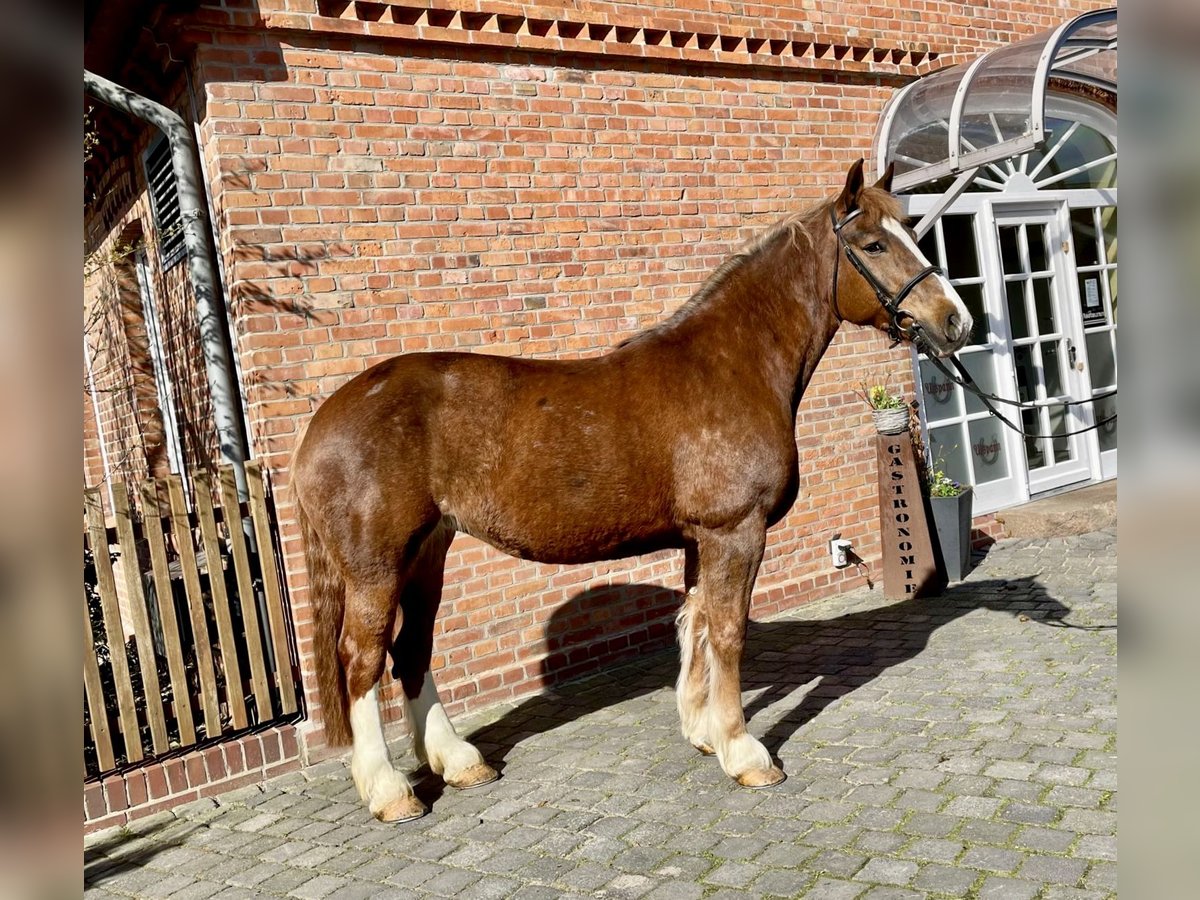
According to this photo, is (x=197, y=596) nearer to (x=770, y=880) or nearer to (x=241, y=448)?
(x=241, y=448)

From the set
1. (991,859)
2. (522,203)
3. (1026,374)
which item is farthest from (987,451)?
(991,859)

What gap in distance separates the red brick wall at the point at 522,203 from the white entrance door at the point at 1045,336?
172 cm

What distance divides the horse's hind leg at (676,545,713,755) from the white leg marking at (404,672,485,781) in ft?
3.07

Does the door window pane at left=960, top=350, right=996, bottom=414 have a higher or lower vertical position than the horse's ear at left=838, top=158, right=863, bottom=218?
lower

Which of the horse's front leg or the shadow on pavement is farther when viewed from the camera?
the shadow on pavement

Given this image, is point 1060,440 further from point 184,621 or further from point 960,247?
point 184,621

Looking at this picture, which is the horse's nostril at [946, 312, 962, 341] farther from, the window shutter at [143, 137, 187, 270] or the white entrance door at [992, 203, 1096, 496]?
the white entrance door at [992, 203, 1096, 496]

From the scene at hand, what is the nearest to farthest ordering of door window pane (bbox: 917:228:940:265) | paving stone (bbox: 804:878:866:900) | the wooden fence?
paving stone (bbox: 804:878:866:900), the wooden fence, door window pane (bbox: 917:228:940:265)

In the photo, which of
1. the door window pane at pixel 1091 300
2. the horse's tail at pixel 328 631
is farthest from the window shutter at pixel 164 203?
the door window pane at pixel 1091 300

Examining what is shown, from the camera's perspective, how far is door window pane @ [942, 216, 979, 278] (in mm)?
7895

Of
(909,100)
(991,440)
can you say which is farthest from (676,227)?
(991,440)

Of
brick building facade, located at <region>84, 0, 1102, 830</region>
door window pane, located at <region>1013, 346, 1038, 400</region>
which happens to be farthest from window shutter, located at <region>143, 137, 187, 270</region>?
door window pane, located at <region>1013, 346, 1038, 400</region>

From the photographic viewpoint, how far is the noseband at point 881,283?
403 centimetres
